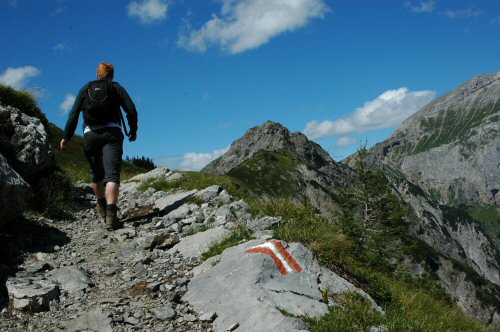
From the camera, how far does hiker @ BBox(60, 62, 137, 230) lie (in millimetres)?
9930

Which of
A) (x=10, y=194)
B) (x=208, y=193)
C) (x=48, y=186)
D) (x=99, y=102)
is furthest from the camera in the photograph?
(x=208, y=193)

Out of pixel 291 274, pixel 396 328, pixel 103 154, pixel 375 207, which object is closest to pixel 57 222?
pixel 103 154

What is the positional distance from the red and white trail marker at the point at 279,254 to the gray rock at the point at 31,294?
2861mm

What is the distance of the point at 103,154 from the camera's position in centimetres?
1017

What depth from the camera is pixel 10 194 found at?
325 inches

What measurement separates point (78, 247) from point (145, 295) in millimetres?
3064

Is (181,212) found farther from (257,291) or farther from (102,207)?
(257,291)

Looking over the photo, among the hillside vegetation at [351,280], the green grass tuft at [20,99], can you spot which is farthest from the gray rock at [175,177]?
the green grass tuft at [20,99]

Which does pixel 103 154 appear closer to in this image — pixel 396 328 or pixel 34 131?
pixel 34 131

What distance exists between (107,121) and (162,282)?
453cm

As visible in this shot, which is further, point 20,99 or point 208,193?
point 20,99

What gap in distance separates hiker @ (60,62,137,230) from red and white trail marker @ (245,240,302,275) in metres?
4.23

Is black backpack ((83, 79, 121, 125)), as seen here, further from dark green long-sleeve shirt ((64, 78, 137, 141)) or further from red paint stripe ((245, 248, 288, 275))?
red paint stripe ((245, 248, 288, 275))

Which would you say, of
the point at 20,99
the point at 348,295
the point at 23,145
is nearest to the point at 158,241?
the point at 348,295
